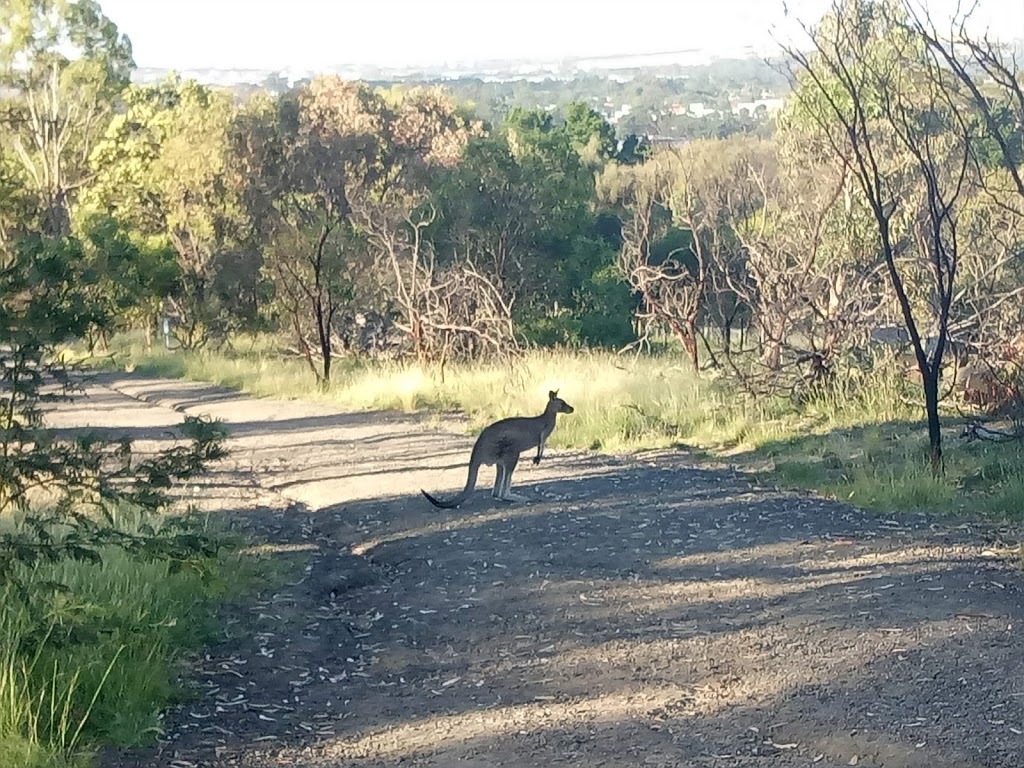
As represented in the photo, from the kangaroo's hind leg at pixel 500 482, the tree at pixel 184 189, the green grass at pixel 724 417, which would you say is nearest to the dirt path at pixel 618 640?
the kangaroo's hind leg at pixel 500 482

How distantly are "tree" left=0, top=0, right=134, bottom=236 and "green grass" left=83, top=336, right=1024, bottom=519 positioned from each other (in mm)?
22049

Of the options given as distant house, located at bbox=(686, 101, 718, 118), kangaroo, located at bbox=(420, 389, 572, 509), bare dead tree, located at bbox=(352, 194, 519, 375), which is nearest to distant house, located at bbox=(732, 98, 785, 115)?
distant house, located at bbox=(686, 101, 718, 118)

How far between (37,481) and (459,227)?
2155cm

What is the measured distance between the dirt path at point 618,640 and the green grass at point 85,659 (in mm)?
222

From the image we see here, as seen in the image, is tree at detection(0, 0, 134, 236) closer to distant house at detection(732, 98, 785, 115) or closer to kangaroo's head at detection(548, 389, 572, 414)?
distant house at detection(732, 98, 785, 115)

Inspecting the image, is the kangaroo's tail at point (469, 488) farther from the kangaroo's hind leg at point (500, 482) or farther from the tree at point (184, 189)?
the tree at point (184, 189)

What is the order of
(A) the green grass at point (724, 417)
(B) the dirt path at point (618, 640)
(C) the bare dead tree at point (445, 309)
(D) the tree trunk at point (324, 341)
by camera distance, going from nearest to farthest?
(B) the dirt path at point (618, 640) < (A) the green grass at point (724, 417) < (C) the bare dead tree at point (445, 309) < (D) the tree trunk at point (324, 341)

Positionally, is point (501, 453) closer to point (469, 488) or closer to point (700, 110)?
point (469, 488)

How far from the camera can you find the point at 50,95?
45719mm

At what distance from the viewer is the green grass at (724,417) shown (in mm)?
11656

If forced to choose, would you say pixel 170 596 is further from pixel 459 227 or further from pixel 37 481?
pixel 459 227

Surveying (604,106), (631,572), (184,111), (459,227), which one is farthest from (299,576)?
(604,106)

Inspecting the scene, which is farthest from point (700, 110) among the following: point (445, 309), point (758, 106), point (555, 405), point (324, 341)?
point (555, 405)

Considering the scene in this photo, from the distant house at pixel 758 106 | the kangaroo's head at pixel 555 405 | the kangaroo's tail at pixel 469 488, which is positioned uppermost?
the distant house at pixel 758 106
